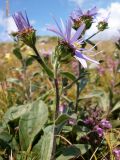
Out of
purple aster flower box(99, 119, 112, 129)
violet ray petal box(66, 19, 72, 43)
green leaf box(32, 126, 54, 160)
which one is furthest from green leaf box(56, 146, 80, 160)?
violet ray petal box(66, 19, 72, 43)

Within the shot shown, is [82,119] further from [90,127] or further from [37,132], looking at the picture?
[37,132]

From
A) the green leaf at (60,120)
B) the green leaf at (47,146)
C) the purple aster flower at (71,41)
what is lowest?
the green leaf at (47,146)

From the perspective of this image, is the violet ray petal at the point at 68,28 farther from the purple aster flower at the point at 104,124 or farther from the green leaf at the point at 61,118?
the purple aster flower at the point at 104,124

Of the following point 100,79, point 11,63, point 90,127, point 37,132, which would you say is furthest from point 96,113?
point 11,63

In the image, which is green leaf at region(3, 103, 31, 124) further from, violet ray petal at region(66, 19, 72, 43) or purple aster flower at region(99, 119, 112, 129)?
violet ray petal at region(66, 19, 72, 43)

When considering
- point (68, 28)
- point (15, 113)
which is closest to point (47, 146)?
point (15, 113)

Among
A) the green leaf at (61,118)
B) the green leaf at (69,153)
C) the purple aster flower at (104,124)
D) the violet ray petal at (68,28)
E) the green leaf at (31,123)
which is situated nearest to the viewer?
the violet ray petal at (68,28)

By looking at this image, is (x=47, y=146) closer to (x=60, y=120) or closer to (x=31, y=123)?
(x=60, y=120)

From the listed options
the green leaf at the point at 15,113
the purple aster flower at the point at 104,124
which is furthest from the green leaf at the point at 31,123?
→ the purple aster flower at the point at 104,124
